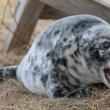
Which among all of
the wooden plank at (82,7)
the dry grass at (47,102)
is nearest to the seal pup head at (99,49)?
the dry grass at (47,102)

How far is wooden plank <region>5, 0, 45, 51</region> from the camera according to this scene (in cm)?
661

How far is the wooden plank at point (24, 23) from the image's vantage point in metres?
6.61

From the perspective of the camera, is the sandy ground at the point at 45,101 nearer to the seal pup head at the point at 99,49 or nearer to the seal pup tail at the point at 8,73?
the seal pup head at the point at 99,49

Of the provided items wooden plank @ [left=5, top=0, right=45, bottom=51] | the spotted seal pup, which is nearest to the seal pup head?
the spotted seal pup

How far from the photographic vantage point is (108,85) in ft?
13.2

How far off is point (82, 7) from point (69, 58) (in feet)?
4.30

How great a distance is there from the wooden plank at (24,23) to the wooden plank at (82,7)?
57 cm

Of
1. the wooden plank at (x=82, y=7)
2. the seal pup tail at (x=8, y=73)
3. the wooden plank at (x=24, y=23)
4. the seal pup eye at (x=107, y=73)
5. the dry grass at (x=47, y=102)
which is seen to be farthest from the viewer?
the wooden plank at (x=24, y=23)

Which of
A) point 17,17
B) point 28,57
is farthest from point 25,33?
point 28,57

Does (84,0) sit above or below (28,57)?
above

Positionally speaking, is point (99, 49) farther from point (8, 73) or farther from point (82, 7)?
point (8, 73)

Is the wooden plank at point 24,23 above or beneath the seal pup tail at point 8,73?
beneath

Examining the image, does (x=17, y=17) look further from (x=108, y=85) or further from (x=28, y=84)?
(x=108, y=85)

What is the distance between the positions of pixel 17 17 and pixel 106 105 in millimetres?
3242
